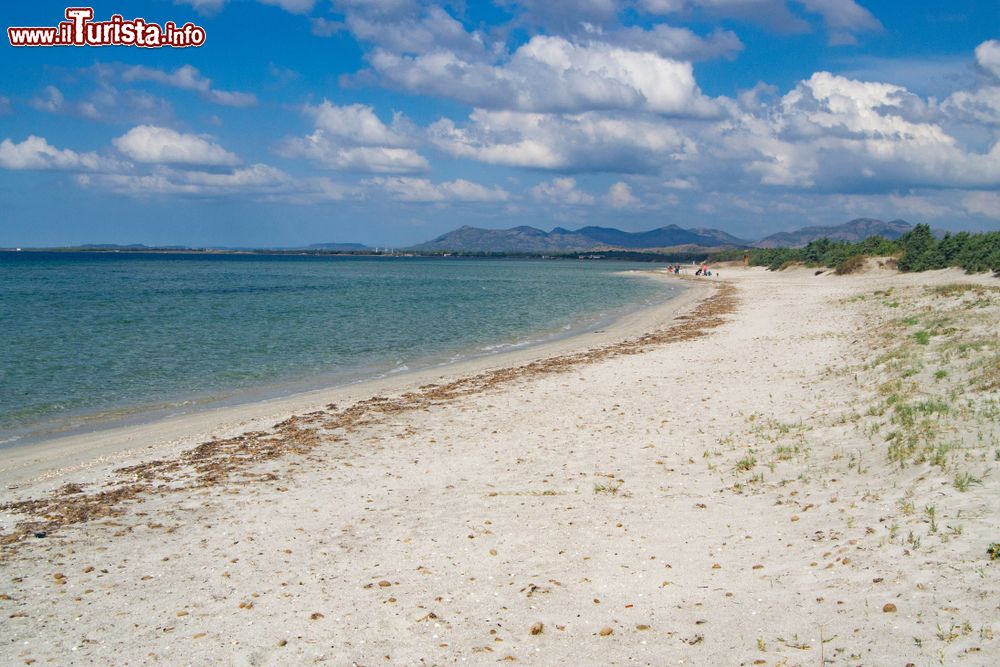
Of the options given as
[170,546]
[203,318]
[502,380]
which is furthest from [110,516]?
→ [203,318]

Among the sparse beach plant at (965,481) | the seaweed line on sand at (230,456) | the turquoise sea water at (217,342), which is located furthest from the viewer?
the turquoise sea water at (217,342)

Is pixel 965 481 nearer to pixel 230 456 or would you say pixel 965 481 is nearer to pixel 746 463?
pixel 746 463

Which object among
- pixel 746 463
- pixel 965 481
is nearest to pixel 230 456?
pixel 746 463

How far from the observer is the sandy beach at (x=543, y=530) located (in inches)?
257

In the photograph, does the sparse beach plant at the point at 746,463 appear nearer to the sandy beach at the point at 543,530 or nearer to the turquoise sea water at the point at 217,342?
the sandy beach at the point at 543,530

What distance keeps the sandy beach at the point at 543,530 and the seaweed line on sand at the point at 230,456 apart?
8cm

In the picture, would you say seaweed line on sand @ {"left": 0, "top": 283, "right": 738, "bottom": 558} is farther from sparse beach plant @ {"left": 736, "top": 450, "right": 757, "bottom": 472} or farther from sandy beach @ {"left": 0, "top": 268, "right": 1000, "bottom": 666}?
sparse beach plant @ {"left": 736, "top": 450, "right": 757, "bottom": 472}

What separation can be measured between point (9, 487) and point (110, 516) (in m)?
3.52

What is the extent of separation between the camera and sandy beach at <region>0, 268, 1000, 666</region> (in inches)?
257

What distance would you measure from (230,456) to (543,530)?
7.53 metres

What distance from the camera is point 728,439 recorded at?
12.9 metres

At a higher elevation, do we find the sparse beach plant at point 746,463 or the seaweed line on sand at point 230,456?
the sparse beach plant at point 746,463

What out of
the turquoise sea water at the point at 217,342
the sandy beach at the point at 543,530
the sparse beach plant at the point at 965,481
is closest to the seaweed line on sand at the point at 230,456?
the sandy beach at the point at 543,530

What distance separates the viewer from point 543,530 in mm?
9328
